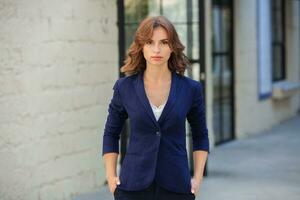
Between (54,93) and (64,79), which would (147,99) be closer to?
(54,93)

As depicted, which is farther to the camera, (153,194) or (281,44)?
(281,44)

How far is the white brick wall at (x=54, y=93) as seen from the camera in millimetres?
5984

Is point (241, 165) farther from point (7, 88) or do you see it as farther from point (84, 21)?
point (7, 88)

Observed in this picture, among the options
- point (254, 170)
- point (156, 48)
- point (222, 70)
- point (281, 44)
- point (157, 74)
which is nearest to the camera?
point (156, 48)

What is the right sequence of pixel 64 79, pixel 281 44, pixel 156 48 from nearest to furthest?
pixel 156 48 → pixel 64 79 → pixel 281 44

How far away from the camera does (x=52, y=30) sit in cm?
656

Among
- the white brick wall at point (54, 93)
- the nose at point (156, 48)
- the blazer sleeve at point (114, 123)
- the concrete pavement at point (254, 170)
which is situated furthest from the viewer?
the concrete pavement at point (254, 170)

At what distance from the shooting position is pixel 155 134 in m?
3.40

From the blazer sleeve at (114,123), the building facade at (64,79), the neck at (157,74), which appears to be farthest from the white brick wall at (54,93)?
the neck at (157,74)

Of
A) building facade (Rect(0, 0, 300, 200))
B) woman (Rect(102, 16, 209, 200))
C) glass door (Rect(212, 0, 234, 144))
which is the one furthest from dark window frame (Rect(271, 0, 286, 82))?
woman (Rect(102, 16, 209, 200))

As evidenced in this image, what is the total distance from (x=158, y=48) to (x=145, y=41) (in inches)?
3.2

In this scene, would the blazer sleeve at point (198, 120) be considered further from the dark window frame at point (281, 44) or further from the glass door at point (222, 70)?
the dark window frame at point (281, 44)

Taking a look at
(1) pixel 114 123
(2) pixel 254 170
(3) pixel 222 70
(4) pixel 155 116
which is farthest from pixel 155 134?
(3) pixel 222 70

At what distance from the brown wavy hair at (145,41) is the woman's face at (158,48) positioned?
2 cm
